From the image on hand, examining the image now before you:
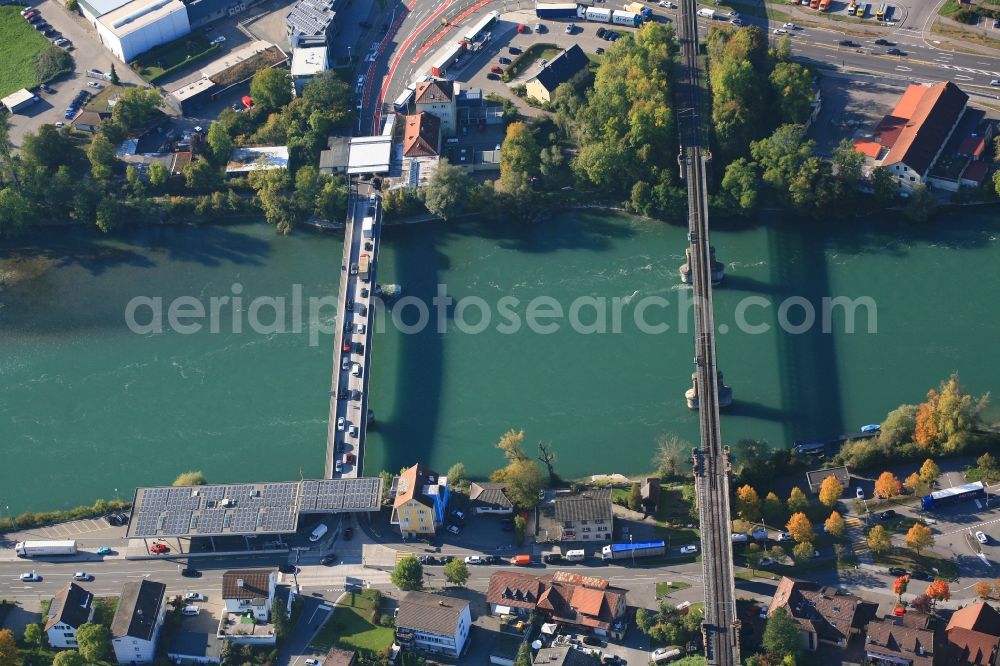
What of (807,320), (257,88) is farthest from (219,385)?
(807,320)

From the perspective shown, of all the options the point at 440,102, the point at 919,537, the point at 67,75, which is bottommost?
the point at 919,537

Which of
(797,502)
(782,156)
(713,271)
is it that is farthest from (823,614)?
(782,156)

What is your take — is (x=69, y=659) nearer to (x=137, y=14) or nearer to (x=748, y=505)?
(x=748, y=505)

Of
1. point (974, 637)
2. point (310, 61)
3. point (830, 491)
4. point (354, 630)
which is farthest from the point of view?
point (310, 61)

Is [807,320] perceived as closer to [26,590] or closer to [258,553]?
[258,553]

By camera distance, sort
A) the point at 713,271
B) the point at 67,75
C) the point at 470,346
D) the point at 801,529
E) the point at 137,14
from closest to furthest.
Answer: the point at 801,529 < the point at 470,346 < the point at 713,271 < the point at 67,75 < the point at 137,14

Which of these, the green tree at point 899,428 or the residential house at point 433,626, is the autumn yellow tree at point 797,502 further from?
the residential house at point 433,626

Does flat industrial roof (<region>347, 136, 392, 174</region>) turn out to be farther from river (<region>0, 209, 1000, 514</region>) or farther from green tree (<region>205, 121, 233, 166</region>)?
green tree (<region>205, 121, 233, 166</region>)
